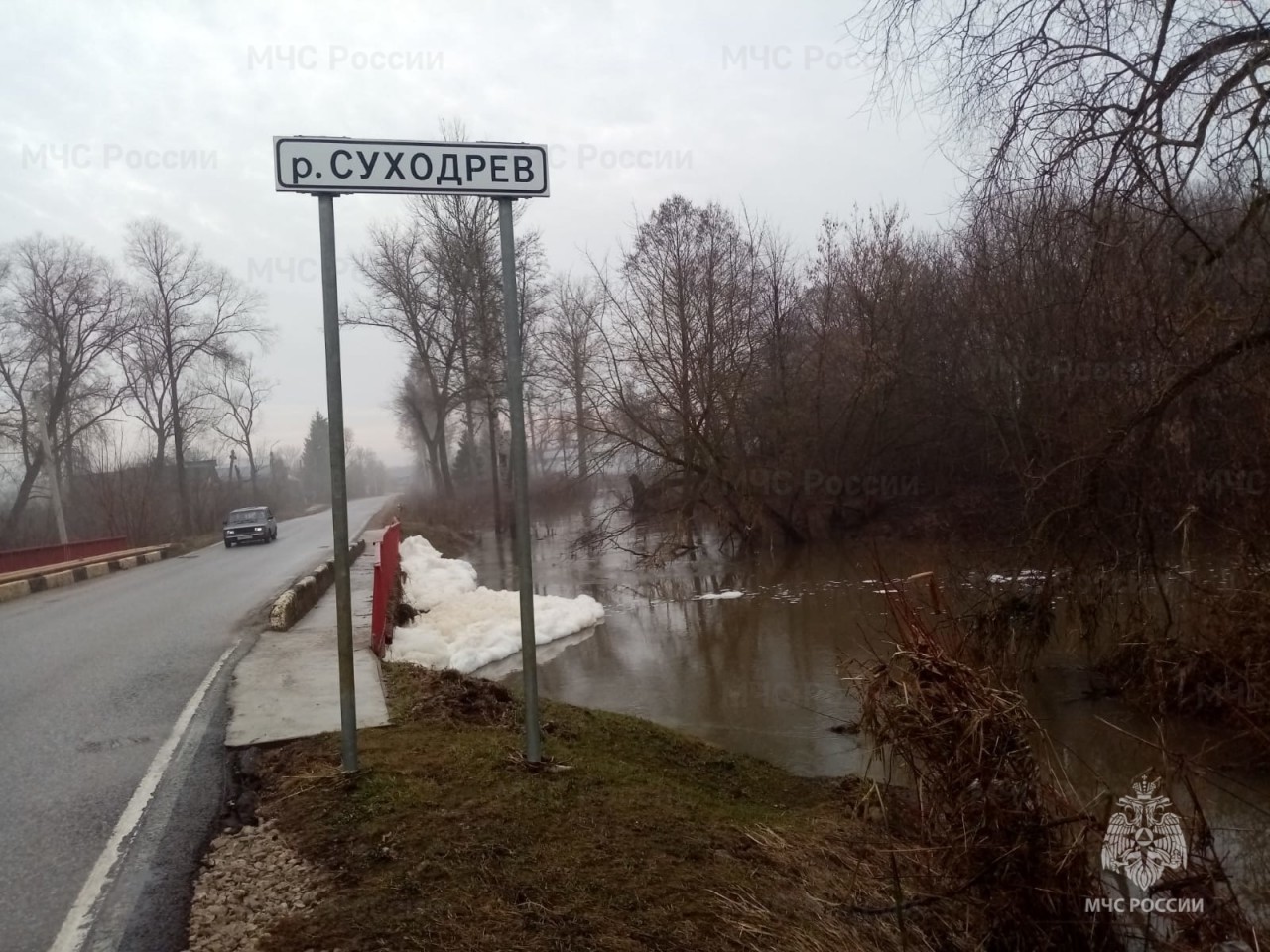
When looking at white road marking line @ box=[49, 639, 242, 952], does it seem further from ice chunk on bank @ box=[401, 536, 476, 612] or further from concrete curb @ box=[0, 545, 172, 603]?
concrete curb @ box=[0, 545, 172, 603]

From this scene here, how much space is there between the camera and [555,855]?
4148mm

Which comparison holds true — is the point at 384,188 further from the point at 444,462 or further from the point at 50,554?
the point at 444,462

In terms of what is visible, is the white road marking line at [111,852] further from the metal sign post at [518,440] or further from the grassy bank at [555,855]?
the metal sign post at [518,440]

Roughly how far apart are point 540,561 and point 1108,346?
2093 centimetres

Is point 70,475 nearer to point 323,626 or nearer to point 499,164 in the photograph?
point 323,626

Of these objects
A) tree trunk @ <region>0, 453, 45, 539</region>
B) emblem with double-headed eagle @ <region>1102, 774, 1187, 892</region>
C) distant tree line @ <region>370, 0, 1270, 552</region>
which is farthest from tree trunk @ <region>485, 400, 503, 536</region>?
emblem with double-headed eagle @ <region>1102, 774, 1187, 892</region>

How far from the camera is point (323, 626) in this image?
11875 millimetres

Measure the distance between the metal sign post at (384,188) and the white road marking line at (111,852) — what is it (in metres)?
1.16

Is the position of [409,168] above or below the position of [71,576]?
above

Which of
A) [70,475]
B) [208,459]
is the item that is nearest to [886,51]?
[70,475]

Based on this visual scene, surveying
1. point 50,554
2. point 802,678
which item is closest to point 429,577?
point 802,678

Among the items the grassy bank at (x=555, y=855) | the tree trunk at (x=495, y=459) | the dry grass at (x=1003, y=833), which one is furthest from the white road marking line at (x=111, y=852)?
the tree trunk at (x=495, y=459)

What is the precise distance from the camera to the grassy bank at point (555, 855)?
350 cm

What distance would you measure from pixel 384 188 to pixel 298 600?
33.0ft
